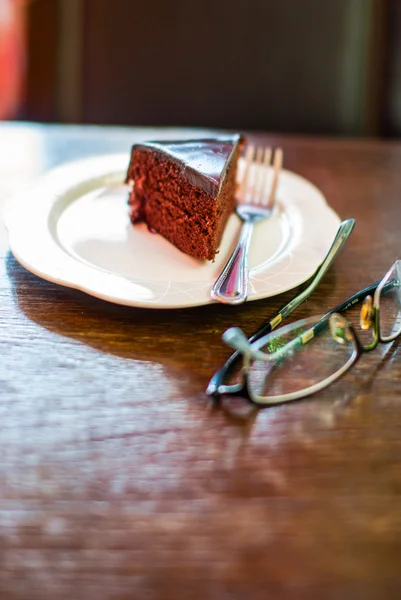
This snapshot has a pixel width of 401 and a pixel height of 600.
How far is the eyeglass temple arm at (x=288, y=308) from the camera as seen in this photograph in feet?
2.20

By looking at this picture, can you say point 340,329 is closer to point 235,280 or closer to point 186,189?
point 235,280

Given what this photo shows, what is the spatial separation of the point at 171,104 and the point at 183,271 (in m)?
0.95

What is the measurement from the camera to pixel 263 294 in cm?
78

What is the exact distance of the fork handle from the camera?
0.77m

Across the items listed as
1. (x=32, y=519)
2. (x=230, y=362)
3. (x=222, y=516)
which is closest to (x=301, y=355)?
(x=230, y=362)

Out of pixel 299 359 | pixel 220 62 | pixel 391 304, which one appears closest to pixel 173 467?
pixel 299 359

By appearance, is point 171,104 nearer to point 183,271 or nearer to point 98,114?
point 98,114

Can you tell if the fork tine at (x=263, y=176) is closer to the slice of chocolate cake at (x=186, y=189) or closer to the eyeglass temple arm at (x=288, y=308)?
the slice of chocolate cake at (x=186, y=189)

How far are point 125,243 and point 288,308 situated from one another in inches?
10.9

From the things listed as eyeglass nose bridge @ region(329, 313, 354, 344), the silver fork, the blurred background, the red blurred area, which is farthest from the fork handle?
the red blurred area

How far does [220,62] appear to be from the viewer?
5.38 ft

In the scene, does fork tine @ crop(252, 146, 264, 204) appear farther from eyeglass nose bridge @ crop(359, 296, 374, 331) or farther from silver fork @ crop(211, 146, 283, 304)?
eyeglass nose bridge @ crop(359, 296, 374, 331)

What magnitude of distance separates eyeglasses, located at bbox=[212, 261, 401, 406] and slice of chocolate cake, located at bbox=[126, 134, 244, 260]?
0.77 feet

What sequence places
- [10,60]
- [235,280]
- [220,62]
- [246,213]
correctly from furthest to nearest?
[10,60]
[220,62]
[246,213]
[235,280]
